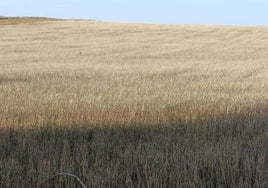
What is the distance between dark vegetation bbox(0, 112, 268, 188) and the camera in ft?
15.3

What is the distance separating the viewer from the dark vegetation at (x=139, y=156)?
467cm

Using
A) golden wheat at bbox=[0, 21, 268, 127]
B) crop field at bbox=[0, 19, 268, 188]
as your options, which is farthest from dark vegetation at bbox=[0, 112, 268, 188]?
golden wheat at bbox=[0, 21, 268, 127]

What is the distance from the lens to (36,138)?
250 inches

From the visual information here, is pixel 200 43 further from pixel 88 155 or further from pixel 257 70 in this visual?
Answer: pixel 88 155

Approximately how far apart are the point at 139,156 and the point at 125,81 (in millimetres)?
8074

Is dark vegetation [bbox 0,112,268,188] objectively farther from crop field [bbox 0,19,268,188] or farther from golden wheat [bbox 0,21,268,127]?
golden wheat [bbox 0,21,268,127]

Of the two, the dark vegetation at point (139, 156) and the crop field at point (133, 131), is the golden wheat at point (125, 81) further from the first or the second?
the dark vegetation at point (139, 156)

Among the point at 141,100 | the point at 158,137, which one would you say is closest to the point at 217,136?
the point at 158,137

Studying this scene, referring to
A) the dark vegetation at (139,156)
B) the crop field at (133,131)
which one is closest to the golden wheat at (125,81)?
the crop field at (133,131)

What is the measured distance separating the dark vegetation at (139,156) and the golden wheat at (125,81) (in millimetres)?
607

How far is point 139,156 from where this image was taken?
527 centimetres

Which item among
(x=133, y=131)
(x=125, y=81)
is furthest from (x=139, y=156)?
(x=125, y=81)

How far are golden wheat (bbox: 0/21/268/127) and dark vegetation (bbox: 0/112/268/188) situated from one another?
61 centimetres

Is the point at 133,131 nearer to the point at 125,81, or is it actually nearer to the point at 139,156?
the point at 139,156
